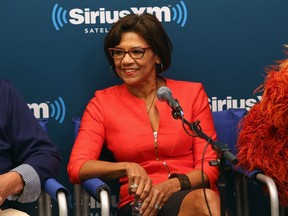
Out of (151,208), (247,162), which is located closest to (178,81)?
(247,162)

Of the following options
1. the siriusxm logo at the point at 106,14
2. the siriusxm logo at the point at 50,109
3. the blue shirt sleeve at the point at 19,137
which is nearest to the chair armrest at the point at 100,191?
the blue shirt sleeve at the point at 19,137

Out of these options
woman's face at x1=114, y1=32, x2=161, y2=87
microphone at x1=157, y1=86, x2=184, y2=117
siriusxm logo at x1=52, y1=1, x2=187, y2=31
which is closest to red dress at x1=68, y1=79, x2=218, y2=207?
woman's face at x1=114, y1=32, x2=161, y2=87

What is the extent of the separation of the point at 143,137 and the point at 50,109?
0.65 m

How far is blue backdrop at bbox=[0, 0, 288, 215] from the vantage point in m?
3.67

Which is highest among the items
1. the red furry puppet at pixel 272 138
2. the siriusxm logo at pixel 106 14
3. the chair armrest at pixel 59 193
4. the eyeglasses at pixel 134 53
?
the siriusxm logo at pixel 106 14

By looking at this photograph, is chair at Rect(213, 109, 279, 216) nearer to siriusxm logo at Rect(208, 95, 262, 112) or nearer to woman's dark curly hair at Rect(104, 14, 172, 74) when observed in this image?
siriusxm logo at Rect(208, 95, 262, 112)

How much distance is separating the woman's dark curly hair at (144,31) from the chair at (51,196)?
553mm

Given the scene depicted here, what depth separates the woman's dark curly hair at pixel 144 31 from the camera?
341 cm

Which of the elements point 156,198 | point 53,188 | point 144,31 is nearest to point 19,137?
point 53,188

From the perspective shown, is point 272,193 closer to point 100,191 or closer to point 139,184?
point 139,184

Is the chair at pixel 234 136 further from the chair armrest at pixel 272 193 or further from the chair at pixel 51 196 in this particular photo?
the chair at pixel 51 196

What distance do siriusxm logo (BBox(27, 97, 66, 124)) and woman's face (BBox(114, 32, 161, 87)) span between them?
47cm

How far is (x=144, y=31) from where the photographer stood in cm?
340

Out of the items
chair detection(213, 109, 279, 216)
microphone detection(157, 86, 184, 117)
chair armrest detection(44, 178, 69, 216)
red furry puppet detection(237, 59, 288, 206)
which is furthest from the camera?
chair detection(213, 109, 279, 216)
